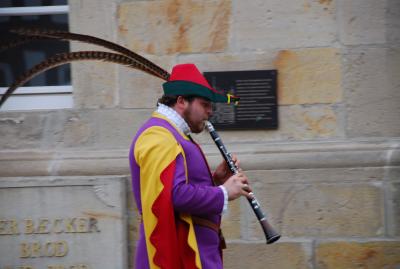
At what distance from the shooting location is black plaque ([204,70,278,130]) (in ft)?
15.3

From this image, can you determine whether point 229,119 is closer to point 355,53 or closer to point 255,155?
point 255,155

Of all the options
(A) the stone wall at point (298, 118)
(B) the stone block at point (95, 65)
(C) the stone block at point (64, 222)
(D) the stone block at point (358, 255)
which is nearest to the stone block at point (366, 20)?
(A) the stone wall at point (298, 118)

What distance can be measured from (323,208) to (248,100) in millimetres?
875

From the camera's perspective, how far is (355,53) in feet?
15.2

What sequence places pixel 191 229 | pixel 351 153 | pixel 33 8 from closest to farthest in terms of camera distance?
pixel 191 229 → pixel 351 153 → pixel 33 8

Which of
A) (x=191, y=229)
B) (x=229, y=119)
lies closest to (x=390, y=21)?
(x=229, y=119)

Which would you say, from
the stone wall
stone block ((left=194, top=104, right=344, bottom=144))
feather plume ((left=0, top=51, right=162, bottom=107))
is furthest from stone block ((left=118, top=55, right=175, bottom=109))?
feather plume ((left=0, top=51, right=162, bottom=107))

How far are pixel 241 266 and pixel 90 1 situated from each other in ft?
6.87

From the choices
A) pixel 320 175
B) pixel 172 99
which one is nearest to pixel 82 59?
pixel 172 99

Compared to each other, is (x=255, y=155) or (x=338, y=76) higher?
(x=338, y=76)

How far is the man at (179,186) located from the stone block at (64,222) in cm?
145

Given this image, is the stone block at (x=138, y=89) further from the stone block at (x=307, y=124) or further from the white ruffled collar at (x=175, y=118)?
the white ruffled collar at (x=175, y=118)

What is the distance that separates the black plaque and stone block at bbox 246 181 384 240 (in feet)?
1.31

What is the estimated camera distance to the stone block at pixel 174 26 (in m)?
4.72
